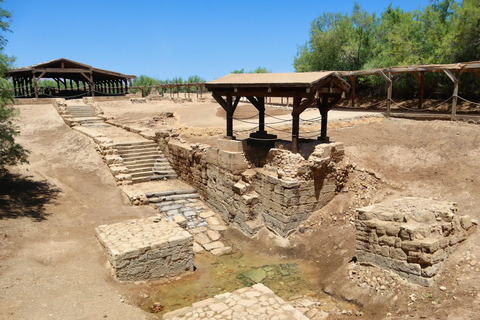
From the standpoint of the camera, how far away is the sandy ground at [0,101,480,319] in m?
5.81

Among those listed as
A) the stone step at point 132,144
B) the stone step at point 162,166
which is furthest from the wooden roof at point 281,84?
the stone step at point 132,144

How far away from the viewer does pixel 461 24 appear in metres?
16.9

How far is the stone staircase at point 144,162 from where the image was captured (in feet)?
46.1

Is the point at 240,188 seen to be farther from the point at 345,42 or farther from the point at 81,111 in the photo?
the point at 345,42

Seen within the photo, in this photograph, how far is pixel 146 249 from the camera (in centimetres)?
727

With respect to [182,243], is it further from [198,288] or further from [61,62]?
[61,62]

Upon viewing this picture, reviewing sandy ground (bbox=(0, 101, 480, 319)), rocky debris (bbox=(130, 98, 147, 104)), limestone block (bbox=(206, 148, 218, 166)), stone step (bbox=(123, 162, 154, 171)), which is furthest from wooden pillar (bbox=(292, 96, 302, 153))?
rocky debris (bbox=(130, 98, 147, 104))

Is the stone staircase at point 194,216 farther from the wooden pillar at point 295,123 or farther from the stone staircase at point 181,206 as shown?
the wooden pillar at point 295,123

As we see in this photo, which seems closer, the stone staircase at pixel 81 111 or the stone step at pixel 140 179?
the stone step at pixel 140 179

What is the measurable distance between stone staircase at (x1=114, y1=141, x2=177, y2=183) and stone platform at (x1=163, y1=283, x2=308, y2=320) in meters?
8.71

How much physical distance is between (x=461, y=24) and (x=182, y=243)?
17385 mm

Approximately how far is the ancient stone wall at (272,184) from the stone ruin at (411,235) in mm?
2354

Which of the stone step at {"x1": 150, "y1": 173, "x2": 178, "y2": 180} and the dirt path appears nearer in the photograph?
the dirt path

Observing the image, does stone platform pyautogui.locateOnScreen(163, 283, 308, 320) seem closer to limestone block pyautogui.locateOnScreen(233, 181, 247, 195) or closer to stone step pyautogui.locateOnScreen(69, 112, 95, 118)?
limestone block pyautogui.locateOnScreen(233, 181, 247, 195)
